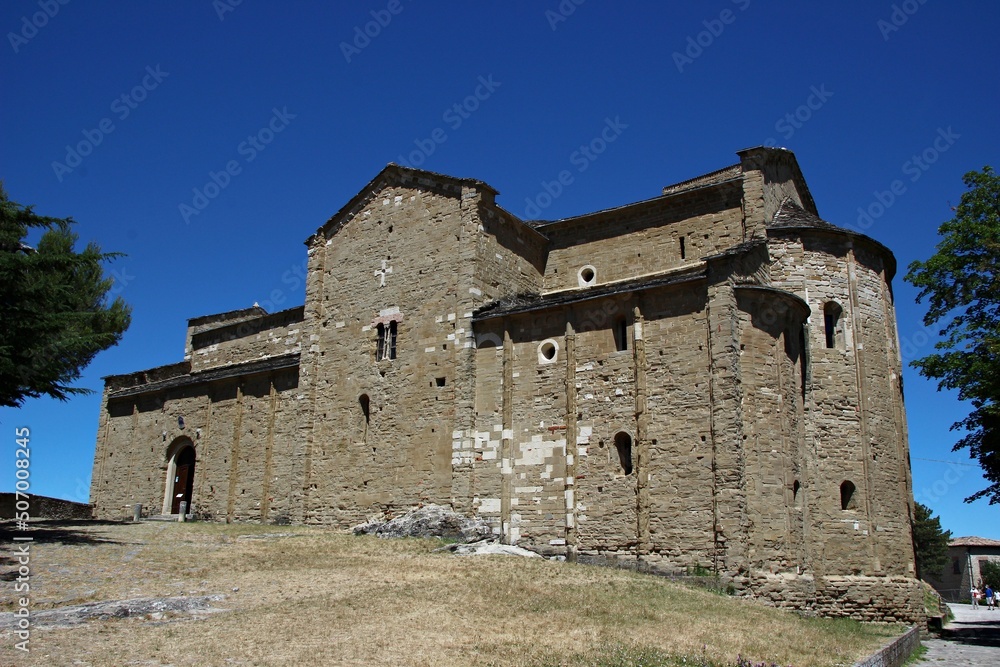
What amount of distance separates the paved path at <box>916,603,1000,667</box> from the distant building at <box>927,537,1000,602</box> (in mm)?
35099

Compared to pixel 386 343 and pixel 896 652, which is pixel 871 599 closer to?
pixel 896 652

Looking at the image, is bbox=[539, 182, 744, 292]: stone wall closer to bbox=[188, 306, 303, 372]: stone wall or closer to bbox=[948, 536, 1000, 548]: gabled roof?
bbox=[188, 306, 303, 372]: stone wall

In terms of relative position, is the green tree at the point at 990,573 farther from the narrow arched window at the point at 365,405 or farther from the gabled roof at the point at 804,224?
the narrow arched window at the point at 365,405

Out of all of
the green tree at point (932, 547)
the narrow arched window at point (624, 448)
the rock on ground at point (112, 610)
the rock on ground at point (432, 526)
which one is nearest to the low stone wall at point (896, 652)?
the narrow arched window at point (624, 448)

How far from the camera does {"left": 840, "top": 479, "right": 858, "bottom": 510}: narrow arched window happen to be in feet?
70.0

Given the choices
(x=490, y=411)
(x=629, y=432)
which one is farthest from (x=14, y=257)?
(x=629, y=432)

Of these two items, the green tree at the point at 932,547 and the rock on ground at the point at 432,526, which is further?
the green tree at the point at 932,547

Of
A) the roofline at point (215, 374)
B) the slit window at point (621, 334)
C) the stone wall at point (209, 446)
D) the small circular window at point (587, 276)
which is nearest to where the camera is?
the slit window at point (621, 334)

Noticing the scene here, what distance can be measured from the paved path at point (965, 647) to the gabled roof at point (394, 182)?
674 inches

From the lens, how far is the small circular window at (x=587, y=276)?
26.5m

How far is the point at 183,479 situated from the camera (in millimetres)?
30828

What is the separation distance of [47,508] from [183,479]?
5282mm

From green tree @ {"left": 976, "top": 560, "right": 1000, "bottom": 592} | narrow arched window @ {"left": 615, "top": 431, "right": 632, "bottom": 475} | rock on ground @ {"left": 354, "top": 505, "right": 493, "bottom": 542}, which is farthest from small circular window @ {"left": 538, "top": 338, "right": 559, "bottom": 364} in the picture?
green tree @ {"left": 976, "top": 560, "right": 1000, "bottom": 592}

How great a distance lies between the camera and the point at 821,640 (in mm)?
14852
